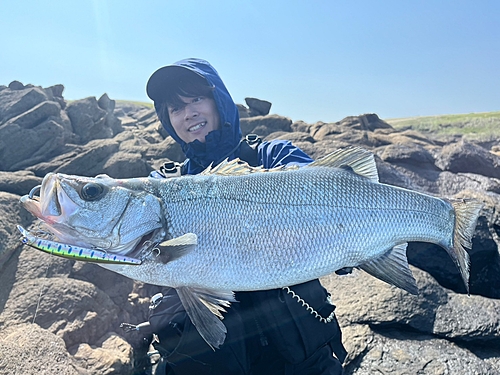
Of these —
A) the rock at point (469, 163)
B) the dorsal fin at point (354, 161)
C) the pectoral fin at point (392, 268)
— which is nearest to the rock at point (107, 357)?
the pectoral fin at point (392, 268)

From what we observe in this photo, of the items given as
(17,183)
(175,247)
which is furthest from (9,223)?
(175,247)

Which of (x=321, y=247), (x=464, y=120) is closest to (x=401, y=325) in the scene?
(x=321, y=247)

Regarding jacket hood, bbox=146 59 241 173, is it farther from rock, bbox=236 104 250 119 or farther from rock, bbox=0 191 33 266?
rock, bbox=236 104 250 119

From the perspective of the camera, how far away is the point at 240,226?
88.5 inches

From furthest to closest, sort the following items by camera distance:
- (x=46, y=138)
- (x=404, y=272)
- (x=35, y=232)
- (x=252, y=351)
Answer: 1. (x=46, y=138)
2. (x=252, y=351)
3. (x=404, y=272)
4. (x=35, y=232)

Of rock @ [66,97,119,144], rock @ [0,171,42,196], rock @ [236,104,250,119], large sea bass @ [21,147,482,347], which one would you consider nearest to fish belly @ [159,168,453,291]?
large sea bass @ [21,147,482,347]

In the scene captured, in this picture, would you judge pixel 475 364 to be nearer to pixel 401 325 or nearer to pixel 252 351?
pixel 401 325

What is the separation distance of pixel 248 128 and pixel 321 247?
14.5 metres

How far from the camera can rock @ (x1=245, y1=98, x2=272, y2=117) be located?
68.8 ft

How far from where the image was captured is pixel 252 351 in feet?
9.38

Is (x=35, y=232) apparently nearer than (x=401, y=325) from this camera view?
Yes

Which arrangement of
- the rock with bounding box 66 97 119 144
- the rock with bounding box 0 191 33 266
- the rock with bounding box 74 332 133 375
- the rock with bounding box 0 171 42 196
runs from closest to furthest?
the rock with bounding box 74 332 133 375 < the rock with bounding box 0 191 33 266 < the rock with bounding box 0 171 42 196 < the rock with bounding box 66 97 119 144

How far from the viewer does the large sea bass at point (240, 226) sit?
2109 millimetres

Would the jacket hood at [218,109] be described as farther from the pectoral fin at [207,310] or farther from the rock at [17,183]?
the rock at [17,183]
